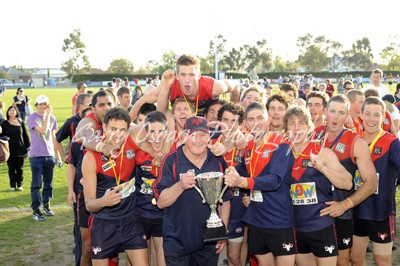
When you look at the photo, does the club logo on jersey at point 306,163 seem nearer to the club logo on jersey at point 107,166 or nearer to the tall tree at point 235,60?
the club logo on jersey at point 107,166

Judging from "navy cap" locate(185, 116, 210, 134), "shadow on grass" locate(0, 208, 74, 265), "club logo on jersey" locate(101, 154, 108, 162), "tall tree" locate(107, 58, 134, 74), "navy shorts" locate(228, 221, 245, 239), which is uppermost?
"tall tree" locate(107, 58, 134, 74)

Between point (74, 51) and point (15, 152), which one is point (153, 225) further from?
point (74, 51)

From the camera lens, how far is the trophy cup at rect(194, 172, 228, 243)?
12.4 ft

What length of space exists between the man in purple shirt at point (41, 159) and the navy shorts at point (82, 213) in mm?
3314

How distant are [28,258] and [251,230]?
3.81 m

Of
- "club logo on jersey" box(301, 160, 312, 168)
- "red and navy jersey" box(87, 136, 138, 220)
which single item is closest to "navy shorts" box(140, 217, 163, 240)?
"red and navy jersey" box(87, 136, 138, 220)

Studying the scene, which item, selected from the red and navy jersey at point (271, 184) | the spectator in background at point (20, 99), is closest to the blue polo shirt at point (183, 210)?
the red and navy jersey at point (271, 184)

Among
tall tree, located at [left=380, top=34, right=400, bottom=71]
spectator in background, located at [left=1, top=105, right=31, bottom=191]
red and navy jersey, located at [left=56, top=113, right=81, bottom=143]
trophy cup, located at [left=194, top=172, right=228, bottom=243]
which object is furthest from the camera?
tall tree, located at [left=380, top=34, right=400, bottom=71]

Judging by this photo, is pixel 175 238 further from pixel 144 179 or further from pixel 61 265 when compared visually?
pixel 61 265

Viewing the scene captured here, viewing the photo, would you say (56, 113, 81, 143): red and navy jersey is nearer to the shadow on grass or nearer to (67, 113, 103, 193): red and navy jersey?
(67, 113, 103, 193): red and navy jersey

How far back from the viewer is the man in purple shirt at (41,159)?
28.0 feet

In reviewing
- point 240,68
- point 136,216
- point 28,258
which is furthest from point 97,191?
point 240,68

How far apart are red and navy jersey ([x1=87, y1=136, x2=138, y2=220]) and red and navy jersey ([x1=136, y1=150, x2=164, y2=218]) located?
177mm

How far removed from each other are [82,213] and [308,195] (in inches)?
106
